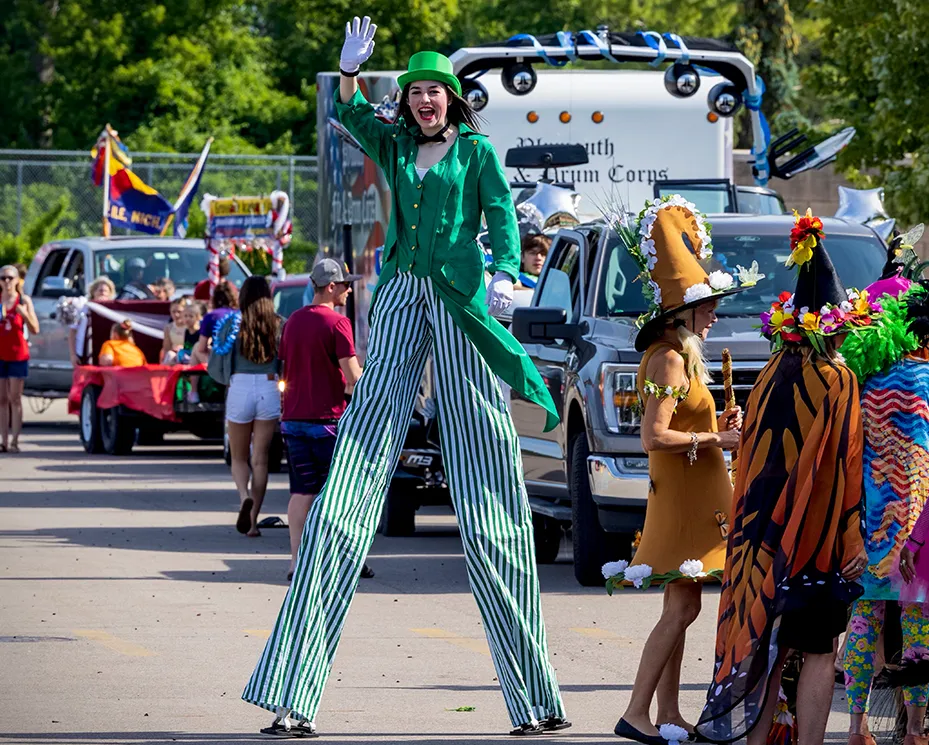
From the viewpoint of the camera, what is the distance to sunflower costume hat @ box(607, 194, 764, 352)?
6.83 metres

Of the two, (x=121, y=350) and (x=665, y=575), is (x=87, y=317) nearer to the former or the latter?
(x=121, y=350)

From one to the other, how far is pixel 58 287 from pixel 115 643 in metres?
14.6

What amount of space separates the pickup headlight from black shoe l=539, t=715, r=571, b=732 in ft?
13.4

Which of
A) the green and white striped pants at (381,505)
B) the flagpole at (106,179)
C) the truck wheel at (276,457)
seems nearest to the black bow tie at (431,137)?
the green and white striped pants at (381,505)

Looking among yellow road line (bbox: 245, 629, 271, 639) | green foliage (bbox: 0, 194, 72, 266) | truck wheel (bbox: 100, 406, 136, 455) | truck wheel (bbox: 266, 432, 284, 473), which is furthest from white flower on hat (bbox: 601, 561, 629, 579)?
green foliage (bbox: 0, 194, 72, 266)

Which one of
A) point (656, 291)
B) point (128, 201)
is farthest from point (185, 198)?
point (656, 291)

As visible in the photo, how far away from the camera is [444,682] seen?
8.26 meters

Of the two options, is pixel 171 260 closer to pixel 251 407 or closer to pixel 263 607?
pixel 251 407

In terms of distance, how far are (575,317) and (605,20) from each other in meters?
36.7

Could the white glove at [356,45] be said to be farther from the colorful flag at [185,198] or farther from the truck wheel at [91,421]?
the colorful flag at [185,198]

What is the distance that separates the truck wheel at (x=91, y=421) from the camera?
70.3ft

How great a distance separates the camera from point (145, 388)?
67.1ft

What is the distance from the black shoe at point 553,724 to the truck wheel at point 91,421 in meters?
15.0

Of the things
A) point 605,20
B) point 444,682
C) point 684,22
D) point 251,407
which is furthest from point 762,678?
point 605,20
